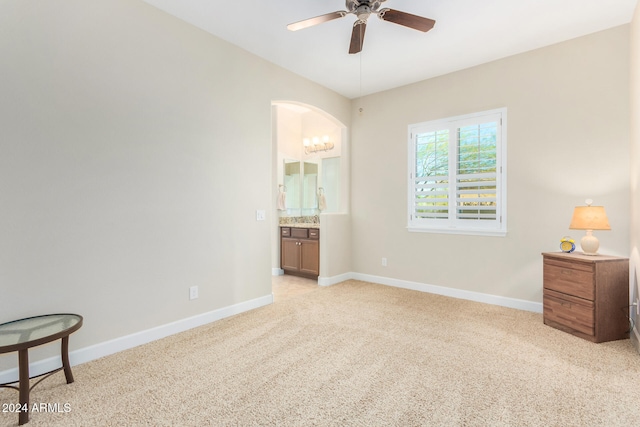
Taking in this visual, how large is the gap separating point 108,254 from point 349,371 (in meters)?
2.10

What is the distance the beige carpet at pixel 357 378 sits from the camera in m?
1.79

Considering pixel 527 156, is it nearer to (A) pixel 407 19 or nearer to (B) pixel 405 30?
(B) pixel 405 30

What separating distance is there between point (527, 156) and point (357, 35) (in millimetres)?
2391

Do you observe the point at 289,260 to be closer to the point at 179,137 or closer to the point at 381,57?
the point at 179,137

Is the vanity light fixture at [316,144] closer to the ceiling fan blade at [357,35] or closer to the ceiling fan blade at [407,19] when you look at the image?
the ceiling fan blade at [357,35]

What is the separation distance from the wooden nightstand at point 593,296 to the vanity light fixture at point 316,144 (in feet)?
12.7

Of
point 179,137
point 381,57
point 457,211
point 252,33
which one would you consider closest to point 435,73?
point 381,57

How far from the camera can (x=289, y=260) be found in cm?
542

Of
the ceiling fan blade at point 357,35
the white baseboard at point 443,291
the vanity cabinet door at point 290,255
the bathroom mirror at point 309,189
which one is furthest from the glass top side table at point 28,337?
the bathroom mirror at point 309,189

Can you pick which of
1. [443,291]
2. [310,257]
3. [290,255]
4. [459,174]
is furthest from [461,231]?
[290,255]

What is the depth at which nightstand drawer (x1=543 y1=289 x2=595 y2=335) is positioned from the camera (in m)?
2.77

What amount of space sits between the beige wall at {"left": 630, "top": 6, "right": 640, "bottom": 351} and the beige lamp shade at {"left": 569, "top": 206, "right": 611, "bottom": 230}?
→ 0.21 metres

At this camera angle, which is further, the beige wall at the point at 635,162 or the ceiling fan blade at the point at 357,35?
the beige wall at the point at 635,162

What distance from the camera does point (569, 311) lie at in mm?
2928
